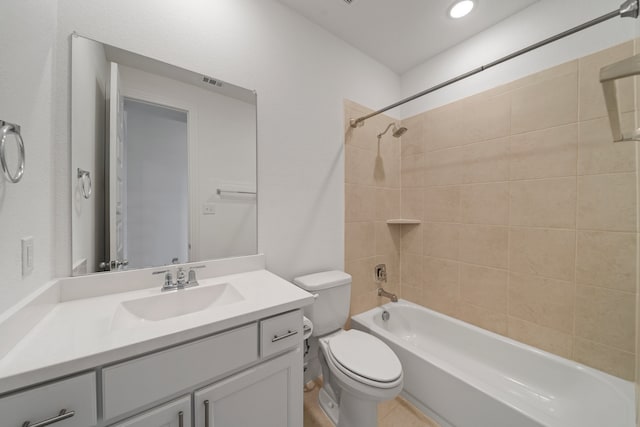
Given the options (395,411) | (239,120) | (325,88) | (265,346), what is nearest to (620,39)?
(325,88)

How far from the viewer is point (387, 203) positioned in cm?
203

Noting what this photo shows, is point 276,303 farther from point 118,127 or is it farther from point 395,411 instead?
point 395,411

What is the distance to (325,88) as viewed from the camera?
5.37ft

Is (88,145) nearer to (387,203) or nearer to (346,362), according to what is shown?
(346,362)

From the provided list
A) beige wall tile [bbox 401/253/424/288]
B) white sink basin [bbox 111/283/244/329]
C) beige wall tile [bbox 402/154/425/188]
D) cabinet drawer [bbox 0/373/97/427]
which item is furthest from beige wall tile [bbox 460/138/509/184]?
cabinet drawer [bbox 0/373/97/427]

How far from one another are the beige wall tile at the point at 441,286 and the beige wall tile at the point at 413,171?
675mm

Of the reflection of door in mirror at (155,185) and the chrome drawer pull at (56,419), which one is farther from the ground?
the reflection of door in mirror at (155,185)

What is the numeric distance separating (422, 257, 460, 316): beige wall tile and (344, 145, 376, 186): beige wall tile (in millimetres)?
863

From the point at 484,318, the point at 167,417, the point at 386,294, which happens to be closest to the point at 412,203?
the point at 386,294

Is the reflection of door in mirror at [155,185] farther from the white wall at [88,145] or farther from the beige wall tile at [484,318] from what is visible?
the beige wall tile at [484,318]

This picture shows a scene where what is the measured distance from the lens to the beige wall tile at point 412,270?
200 cm

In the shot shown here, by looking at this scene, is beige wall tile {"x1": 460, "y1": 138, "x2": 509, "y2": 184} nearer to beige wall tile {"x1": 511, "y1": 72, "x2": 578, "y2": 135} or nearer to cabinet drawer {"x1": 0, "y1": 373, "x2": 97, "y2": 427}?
beige wall tile {"x1": 511, "y1": 72, "x2": 578, "y2": 135}

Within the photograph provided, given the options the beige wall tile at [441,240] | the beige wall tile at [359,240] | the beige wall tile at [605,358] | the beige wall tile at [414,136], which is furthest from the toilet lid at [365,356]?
the beige wall tile at [414,136]

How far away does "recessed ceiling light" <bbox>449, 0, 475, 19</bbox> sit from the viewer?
1.41 m
